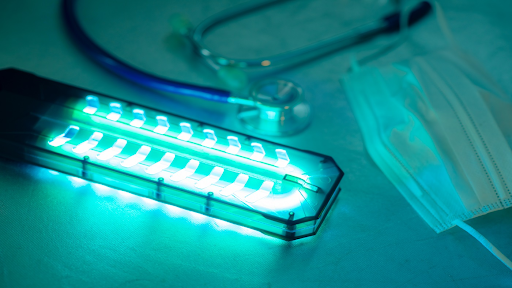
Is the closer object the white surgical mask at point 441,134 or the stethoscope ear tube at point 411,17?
the white surgical mask at point 441,134

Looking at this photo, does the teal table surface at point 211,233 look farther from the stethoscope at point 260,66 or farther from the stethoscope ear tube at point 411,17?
the stethoscope ear tube at point 411,17

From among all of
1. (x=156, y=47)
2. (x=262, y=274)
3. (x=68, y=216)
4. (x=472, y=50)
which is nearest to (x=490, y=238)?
(x=262, y=274)

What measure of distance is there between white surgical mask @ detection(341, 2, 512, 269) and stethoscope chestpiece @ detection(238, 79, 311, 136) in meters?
0.12

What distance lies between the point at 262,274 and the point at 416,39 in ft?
2.15

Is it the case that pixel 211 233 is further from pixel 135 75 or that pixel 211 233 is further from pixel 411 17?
pixel 411 17

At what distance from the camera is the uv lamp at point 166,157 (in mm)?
617

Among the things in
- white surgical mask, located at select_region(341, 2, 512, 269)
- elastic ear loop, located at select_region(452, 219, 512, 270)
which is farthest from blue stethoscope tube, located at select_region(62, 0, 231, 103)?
elastic ear loop, located at select_region(452, 219, 512, 270)

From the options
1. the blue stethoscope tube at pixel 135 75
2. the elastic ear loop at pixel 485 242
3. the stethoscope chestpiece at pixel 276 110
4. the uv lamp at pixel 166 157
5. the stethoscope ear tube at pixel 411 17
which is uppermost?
the stethoscope ear tube at pixel 411 17

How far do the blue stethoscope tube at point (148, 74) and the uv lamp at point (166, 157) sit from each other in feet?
0.24

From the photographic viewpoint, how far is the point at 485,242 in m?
0.61

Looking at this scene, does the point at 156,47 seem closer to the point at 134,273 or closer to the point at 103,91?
the point at 103,91

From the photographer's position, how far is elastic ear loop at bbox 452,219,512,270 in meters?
0.59

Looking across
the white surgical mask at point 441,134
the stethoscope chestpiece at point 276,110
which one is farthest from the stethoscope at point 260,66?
the white surgical mask at point 441,134

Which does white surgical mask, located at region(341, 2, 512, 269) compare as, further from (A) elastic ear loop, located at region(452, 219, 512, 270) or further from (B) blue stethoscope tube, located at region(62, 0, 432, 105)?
(B) blue stethoscope tube, located at region(62, 0, 432, 105)
